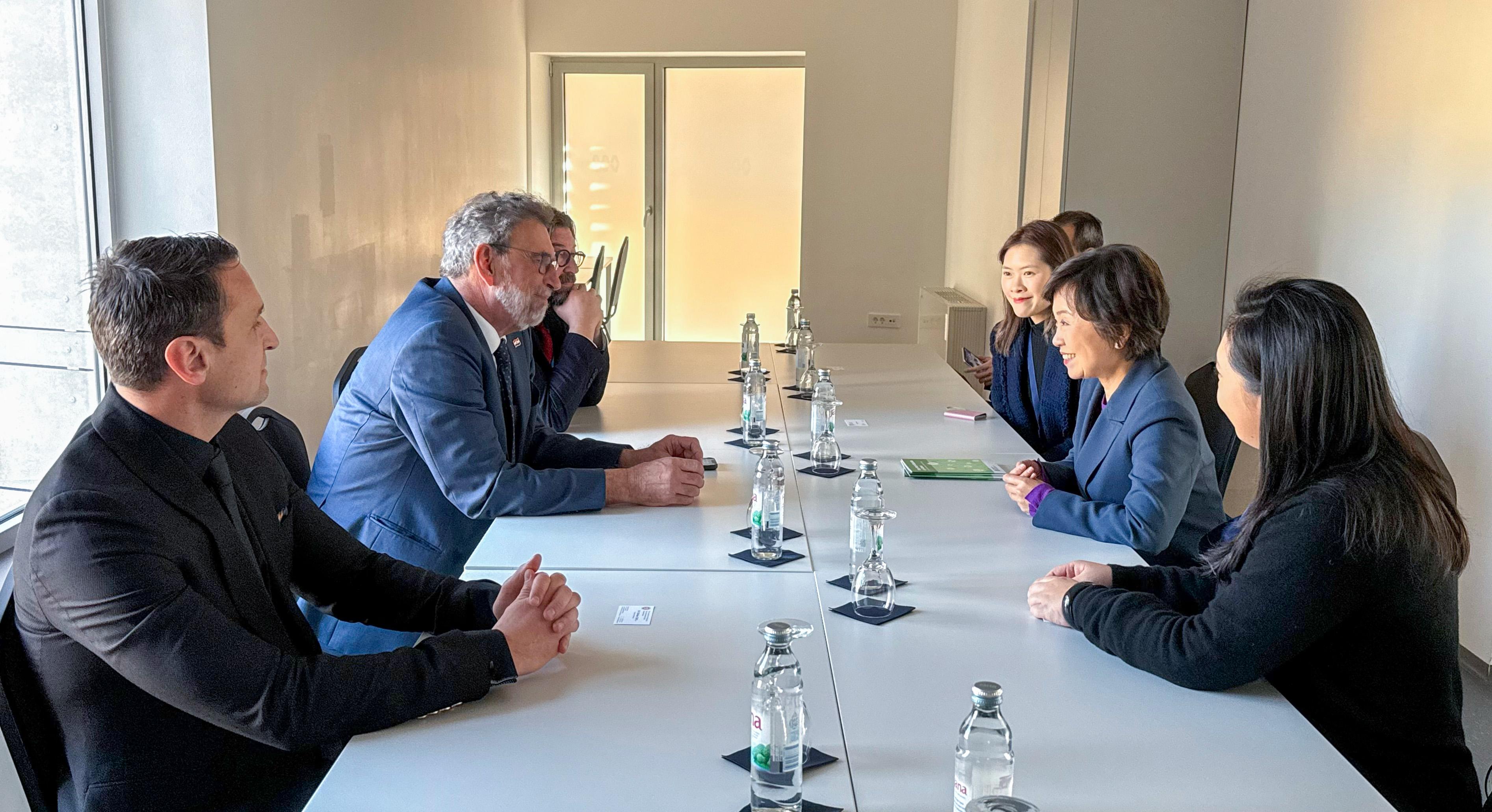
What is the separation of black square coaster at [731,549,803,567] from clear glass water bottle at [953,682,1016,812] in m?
0.96

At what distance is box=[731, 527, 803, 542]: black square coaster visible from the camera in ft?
7.94

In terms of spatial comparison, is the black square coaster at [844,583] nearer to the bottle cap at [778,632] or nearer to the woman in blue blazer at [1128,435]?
the woman in blue blazer at [1128,435]

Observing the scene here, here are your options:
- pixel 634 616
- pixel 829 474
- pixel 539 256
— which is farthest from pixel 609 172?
pixel 634 616

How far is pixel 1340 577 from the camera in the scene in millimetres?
1572

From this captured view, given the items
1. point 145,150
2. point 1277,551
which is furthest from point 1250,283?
point 145,150

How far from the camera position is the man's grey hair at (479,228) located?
2.86 m

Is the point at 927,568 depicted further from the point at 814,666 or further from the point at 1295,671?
the point at 1295,671

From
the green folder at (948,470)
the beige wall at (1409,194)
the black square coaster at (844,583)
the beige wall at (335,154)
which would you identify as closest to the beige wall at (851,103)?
the beige wall at (335,154)

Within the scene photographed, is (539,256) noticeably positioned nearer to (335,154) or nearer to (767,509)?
(767,509)

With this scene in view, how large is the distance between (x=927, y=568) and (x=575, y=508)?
787 mm

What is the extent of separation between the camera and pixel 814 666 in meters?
1.73

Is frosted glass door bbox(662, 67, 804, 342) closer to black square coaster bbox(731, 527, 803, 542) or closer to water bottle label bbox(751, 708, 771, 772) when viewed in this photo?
black square coaster bbox(731, 527, 803, 542)

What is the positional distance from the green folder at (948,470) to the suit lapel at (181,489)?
174 cm

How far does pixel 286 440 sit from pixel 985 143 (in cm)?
598
